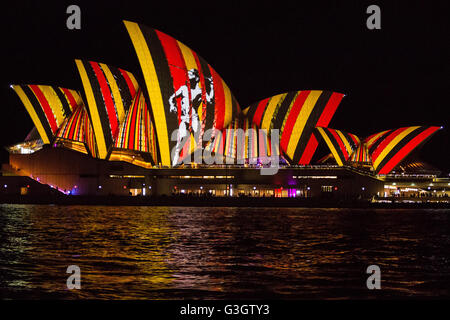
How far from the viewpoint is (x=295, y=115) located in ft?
244

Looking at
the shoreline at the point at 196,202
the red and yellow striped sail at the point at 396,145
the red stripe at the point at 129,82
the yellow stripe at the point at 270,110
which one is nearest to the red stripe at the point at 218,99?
the yellow stripe at the point at 270,110

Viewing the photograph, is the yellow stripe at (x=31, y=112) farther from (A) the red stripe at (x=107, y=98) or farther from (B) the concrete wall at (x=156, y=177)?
(A) the red stripe at (x=107, y=98)

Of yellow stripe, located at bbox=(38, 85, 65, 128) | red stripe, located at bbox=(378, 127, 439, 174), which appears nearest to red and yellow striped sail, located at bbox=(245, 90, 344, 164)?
red stripe, located at bbox=(378, 127, 439, 174)

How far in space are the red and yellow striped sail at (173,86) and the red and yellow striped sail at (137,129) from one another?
117 inches

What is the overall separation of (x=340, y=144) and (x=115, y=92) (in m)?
32.2

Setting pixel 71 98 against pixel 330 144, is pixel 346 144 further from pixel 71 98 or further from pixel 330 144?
pixel 71 98

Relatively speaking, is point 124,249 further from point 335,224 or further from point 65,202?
point 65,202

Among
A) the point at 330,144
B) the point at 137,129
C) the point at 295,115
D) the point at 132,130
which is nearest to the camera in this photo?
the point at 132,130

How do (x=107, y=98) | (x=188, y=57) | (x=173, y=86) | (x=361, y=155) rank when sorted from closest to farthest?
(x=173, y=86), (x=188, y=57), (x=107, y=98), (x=361, y=155)

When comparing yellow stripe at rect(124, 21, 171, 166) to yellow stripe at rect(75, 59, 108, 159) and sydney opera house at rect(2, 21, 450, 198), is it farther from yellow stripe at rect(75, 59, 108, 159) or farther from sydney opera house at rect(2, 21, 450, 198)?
yellow stripe at rect(75, 59, 108, 159)

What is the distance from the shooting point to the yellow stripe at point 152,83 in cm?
6231

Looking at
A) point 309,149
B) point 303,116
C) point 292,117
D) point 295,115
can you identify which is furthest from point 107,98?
point 309,149

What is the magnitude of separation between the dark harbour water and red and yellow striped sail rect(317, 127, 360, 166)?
46.0 metres

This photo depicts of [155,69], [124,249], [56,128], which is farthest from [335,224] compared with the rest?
[56,128]
